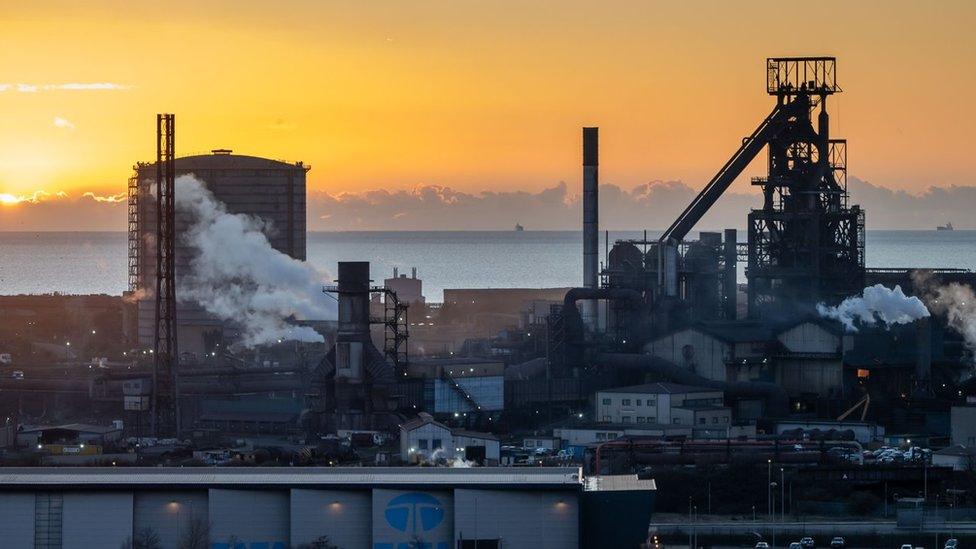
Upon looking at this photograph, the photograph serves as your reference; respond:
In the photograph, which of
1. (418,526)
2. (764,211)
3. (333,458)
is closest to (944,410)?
(764,211)

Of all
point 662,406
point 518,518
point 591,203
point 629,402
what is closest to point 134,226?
point 591,203

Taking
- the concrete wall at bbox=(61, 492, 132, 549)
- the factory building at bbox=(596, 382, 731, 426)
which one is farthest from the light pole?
the concrete wall at bbox=(61, 492, 132, 549)

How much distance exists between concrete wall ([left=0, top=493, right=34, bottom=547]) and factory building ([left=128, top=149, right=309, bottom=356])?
5204cm

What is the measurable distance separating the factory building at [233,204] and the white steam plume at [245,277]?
521 millimetres

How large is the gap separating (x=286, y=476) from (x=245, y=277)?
49.9m

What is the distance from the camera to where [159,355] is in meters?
68.2

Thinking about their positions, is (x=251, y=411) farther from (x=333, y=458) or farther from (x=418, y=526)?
(x=418, y=526)

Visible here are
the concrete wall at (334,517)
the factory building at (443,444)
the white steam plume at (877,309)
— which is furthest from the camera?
the white steam plume at (877,309)

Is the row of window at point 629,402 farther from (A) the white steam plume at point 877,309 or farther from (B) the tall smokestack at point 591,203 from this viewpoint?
(B) the tall smokestack at point 591,203

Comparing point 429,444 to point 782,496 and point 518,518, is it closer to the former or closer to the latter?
point 782,496

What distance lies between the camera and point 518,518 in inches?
1628

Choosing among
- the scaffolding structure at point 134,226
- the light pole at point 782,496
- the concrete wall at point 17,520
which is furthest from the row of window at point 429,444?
the scaffolding structure at point 134,226

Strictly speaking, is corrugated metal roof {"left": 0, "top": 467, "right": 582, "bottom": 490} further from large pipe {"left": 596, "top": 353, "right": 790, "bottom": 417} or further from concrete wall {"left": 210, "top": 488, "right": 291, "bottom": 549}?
large pipe {"left": 596, "top": 353, "right": 790, "bottom": 417}

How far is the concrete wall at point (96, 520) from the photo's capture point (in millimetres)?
41406
